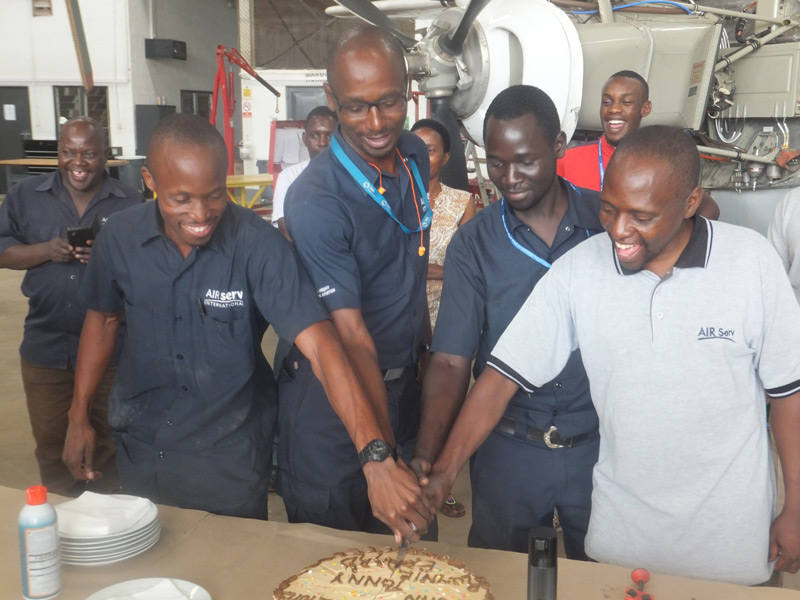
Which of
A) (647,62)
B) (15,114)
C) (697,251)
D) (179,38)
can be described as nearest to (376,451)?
(697,251)

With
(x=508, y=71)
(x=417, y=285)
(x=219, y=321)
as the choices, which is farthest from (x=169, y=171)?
(x=508, y=71)

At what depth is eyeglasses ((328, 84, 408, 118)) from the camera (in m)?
2.11

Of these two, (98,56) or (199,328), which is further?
(98,56)

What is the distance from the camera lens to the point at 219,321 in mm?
2123

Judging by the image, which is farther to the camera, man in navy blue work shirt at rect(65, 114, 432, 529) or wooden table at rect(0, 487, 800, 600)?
man in navy blue work shirt at rect(65, 114, 432, 529)

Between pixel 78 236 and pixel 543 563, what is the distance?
101 inches

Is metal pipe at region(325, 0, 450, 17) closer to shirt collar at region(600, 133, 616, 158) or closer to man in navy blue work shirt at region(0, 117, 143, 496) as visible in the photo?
shirt collar at region(600, 133, 616, 158)

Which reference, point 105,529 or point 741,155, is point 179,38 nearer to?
point 741,155

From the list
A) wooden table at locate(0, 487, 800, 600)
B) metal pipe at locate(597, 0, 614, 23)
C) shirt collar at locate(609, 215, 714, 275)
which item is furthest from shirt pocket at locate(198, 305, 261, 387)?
metal pipe at locate(597, 0, 614, 23)

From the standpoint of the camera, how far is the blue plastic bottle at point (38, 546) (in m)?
1.46

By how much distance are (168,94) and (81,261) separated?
1694 cm

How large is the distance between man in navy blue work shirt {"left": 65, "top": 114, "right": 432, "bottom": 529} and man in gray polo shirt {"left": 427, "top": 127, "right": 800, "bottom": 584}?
2.05ft

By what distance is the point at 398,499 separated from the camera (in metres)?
1.76

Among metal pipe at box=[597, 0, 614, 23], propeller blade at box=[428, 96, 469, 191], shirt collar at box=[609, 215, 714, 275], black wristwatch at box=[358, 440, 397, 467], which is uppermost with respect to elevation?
metal pipe at box=[597, 0, 614, 23]
